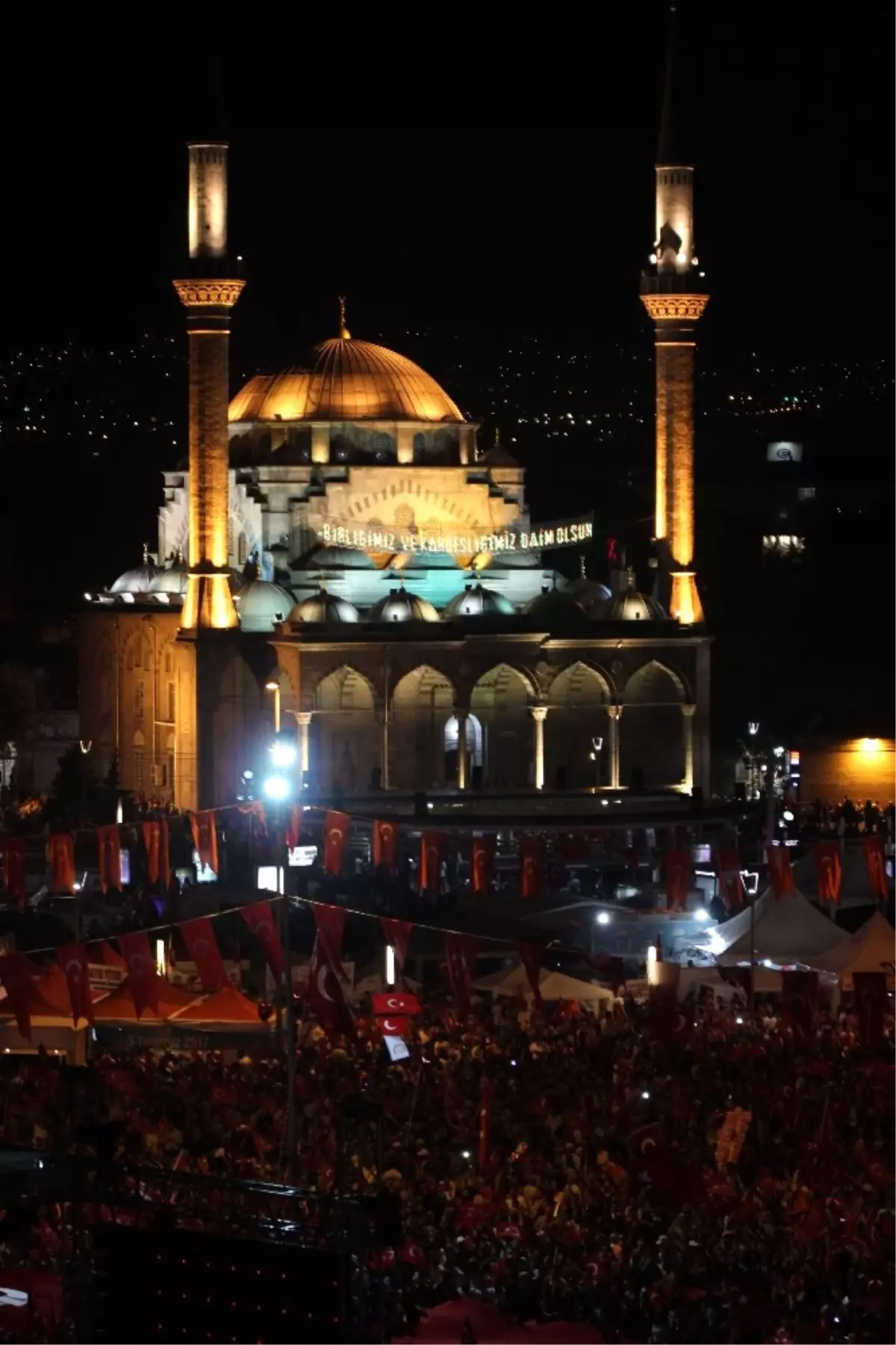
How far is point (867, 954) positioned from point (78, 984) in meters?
7.93

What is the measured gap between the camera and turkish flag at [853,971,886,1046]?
24.0 meters

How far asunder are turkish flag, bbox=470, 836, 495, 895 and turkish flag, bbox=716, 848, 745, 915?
102 inches

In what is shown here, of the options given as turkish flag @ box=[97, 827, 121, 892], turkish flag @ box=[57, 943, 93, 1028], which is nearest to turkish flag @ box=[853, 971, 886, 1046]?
turkish flag @ box=[57, 943, 93, 1028]

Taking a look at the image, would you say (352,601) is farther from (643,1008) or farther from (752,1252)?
(752,1252)

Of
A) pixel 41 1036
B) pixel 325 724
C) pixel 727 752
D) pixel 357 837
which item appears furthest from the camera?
pixel 727 752

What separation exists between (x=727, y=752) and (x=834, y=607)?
12112mm

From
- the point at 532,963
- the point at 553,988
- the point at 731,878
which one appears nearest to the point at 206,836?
the point at 731,878

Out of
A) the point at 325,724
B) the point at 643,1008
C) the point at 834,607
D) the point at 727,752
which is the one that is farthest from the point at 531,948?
the point at 834,607

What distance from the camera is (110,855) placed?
3375cm

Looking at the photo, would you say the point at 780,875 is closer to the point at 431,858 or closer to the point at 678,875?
the point at 678,875

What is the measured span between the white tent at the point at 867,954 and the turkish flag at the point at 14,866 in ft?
29.5

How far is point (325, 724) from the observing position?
168 feet

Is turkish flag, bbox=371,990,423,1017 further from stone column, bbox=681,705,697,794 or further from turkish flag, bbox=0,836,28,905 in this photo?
stone column, bbox=681,705,697,794

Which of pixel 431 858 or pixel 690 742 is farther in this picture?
pixel 690 742
